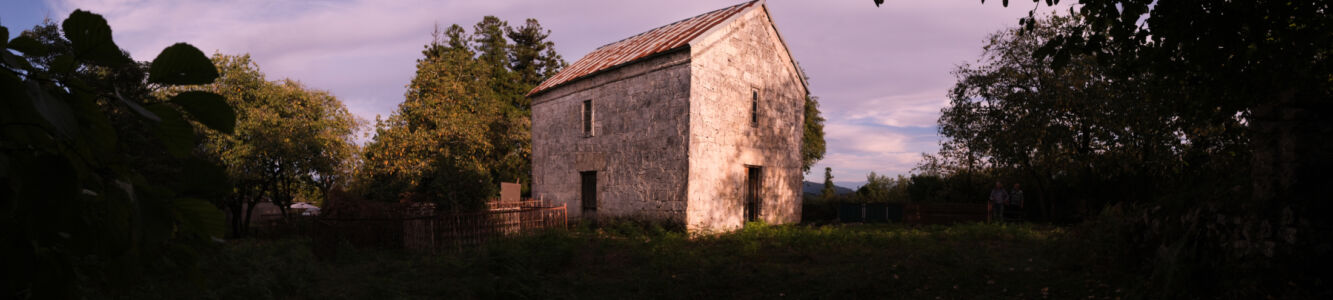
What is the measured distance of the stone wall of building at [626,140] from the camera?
14.8m

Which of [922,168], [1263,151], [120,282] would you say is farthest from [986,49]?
[120,282]

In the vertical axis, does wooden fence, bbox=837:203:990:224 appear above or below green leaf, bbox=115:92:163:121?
below

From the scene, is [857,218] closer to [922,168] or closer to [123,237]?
[922,168]

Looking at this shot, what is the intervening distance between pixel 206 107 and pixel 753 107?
1614 centimetres

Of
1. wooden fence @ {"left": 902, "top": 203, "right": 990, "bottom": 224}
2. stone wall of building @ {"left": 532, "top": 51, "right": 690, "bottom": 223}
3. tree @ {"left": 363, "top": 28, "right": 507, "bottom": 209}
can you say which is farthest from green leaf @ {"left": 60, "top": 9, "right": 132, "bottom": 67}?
tree @ {"left": 363, "top": 28, "right": 507, "bottom": 209}

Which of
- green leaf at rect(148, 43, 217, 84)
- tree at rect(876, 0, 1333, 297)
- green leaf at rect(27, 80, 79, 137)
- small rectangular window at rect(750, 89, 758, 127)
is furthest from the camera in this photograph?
small rectangular window at rect(750, 89, 758, 127)

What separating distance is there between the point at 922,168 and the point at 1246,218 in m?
16.8

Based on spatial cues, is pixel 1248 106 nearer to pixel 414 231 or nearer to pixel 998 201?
pixel 998 201

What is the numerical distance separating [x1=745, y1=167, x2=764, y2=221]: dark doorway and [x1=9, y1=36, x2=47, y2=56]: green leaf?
52.6 feet

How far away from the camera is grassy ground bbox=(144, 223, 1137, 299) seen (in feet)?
24.2

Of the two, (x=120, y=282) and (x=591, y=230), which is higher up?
(x=120, y=282)

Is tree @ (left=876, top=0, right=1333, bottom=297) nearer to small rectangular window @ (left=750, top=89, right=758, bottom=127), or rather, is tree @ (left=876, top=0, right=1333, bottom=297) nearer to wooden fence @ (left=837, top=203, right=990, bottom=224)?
small rectangular window @ (left=750, top=89, right=758, bottom=127)

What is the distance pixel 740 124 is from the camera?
16109mm

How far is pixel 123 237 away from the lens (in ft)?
3.06
